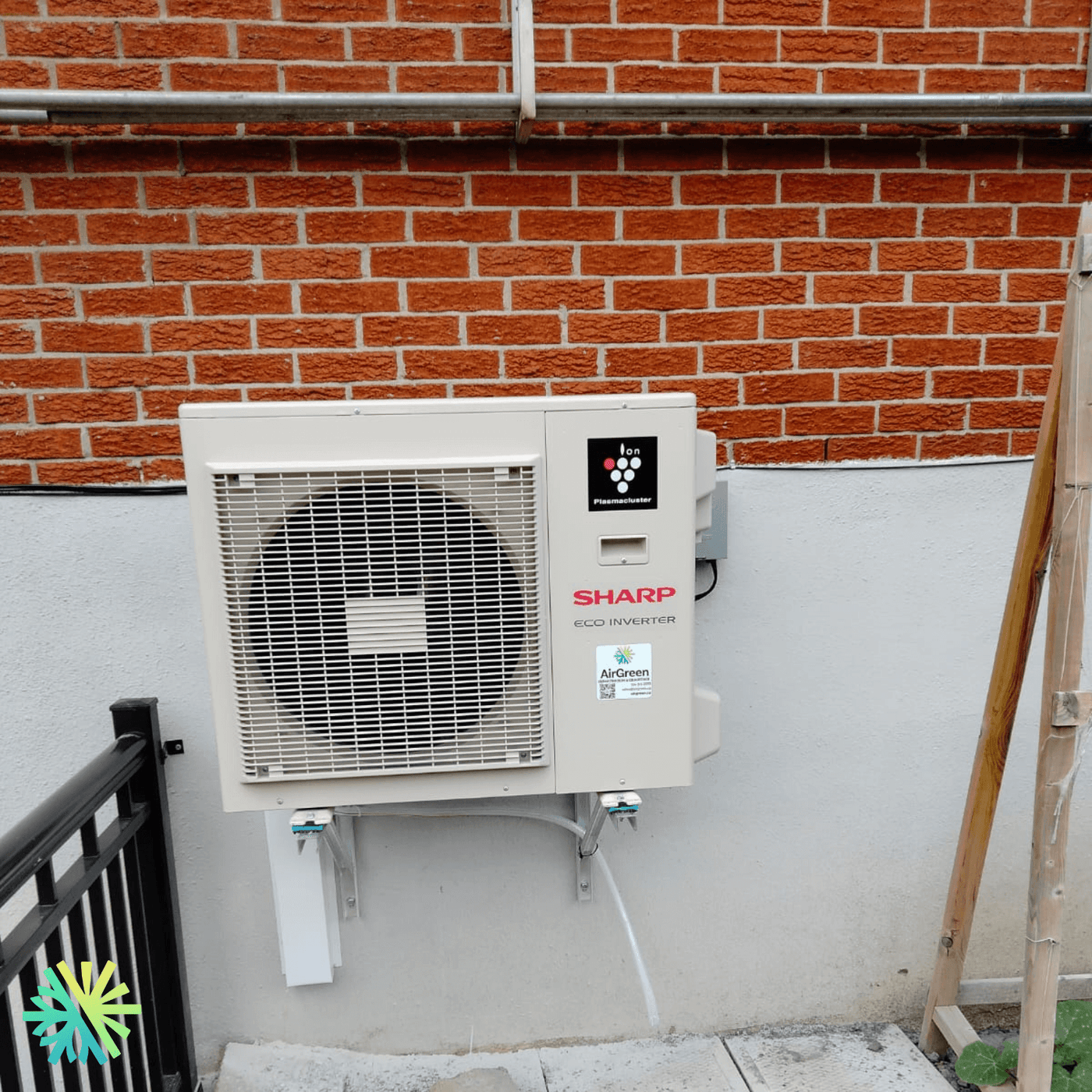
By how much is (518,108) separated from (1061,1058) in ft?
8.67

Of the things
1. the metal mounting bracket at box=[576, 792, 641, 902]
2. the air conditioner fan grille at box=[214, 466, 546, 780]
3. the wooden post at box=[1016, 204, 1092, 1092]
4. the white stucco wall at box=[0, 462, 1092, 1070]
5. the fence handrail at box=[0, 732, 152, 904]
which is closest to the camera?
the fence handrail at box=[0, 732, 152, 904]

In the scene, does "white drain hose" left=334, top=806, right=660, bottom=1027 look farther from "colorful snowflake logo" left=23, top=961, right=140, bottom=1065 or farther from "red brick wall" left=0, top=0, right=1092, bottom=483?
"red brick wall" left=0, top=0, right=1092, bottom=483

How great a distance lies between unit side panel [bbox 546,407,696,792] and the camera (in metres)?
1.78

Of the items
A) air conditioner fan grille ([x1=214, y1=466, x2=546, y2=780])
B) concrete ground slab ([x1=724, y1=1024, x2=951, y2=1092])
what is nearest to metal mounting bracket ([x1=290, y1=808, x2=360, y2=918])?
air conditioner fan grille ([x1=214, y1=466, x2=546, y2=780])

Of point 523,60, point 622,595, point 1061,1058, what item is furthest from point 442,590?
point 1061,1058

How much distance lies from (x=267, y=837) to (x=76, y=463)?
104 cm

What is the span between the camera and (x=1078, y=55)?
2.25 m

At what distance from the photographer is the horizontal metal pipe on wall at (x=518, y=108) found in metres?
2.00

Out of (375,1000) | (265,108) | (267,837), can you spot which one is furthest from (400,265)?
(375,1000)

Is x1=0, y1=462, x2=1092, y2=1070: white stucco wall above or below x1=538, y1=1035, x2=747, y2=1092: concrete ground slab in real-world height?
above

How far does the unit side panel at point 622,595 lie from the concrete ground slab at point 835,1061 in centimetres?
105

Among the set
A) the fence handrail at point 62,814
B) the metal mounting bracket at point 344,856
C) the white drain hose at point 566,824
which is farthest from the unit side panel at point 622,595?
the fence handrail at point 62,814

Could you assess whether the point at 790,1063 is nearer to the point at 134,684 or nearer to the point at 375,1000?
the point at 375,1000

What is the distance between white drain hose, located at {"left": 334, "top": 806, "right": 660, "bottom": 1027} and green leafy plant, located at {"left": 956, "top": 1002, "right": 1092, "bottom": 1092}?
2.56 ft
